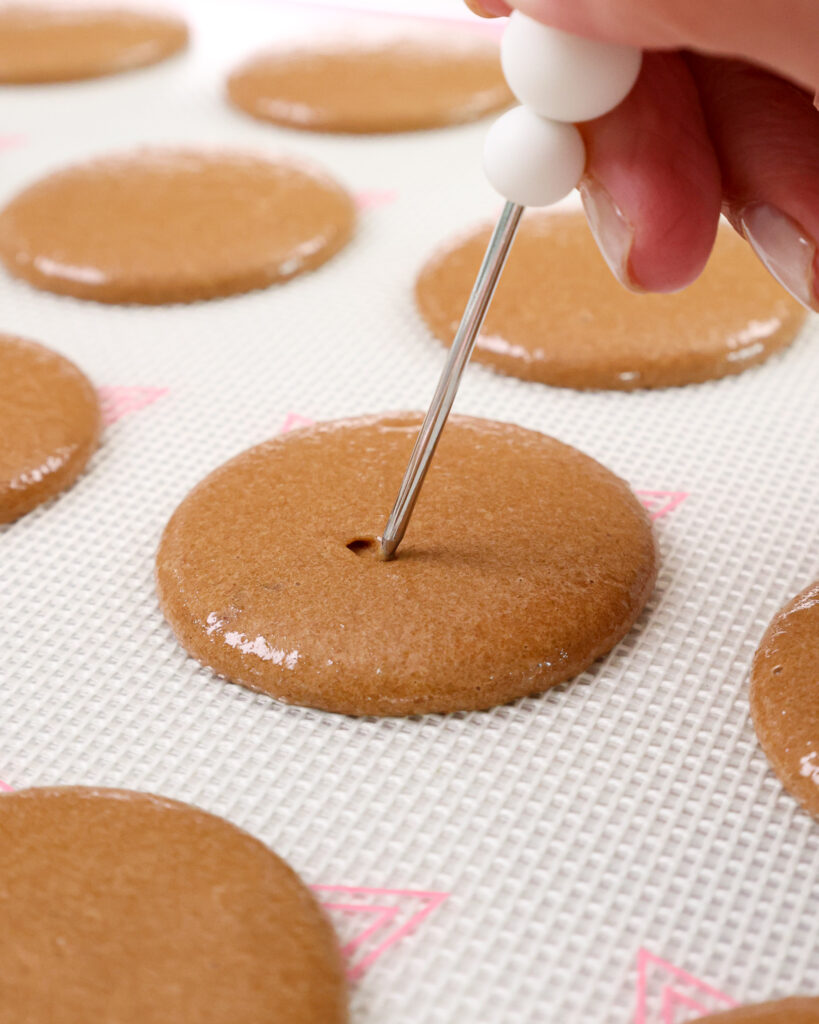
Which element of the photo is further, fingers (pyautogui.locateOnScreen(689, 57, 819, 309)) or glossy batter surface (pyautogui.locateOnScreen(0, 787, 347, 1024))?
fingers (pyautogui.locateOnScreen(689, 57, 819, 309))

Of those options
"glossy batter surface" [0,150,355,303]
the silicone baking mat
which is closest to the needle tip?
the silicone baking mat

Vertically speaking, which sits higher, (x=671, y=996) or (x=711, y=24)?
(x=711, y=24)

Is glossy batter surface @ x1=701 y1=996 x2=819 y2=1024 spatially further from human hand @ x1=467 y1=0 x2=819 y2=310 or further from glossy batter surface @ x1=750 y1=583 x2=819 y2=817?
human hand @ x1=467 y1=0 x2=819 y2=310

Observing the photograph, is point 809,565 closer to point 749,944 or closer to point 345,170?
point 749,944

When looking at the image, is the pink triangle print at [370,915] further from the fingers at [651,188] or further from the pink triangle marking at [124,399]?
the pink triangle marking at [124,399]

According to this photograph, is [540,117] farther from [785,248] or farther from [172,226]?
[172,226]

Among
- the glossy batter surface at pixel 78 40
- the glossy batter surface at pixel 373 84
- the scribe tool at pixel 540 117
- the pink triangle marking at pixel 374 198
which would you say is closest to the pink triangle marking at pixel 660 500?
the scribe tool at pixel 540 117

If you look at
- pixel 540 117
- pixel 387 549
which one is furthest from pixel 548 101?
pixel 387 549
